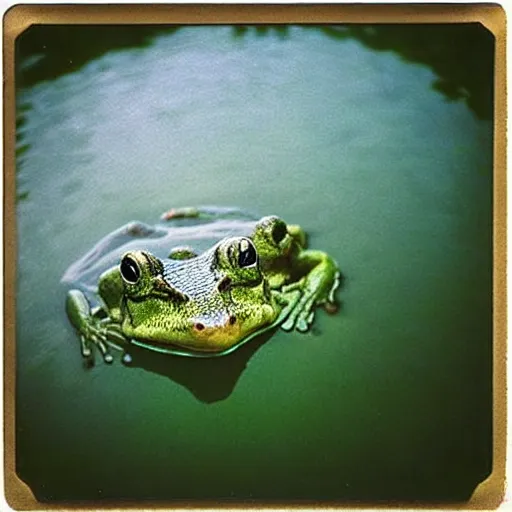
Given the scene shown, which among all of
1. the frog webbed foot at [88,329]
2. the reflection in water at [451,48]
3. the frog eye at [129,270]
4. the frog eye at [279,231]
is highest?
the reflection in water at [451,48]

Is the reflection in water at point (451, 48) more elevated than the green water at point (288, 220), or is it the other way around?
the reflection in water at point (451, 48)

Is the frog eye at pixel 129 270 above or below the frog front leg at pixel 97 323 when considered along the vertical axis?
above

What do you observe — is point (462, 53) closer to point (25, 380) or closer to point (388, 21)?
point (388, 21)

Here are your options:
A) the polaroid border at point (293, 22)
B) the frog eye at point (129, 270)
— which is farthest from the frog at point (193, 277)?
the polaroid border at point (293, 22)

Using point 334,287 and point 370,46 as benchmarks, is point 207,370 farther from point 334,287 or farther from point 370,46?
point 370,46

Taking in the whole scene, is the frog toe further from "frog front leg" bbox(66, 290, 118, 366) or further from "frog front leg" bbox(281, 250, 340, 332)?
"frog front leg" bbox(66, 290, 118, 366)

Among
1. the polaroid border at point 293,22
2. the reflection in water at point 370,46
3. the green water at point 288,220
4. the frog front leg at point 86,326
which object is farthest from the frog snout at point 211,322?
the reflection in water at point 370,46

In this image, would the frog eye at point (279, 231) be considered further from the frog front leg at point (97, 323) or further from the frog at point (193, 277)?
the frog front leg at point (97, 323)

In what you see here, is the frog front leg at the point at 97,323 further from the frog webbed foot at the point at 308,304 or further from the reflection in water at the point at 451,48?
the reflection in water at the point at 451,48
